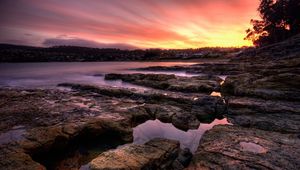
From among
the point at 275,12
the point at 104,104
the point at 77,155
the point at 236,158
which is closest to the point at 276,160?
the point at 236,158

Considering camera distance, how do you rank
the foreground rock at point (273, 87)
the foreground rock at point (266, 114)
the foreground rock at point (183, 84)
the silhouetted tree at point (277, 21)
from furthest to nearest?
the silhouetted tree at point (277, 21), the foreground rock at point (183, 84), the foreground rock at point (273, 87), the foreground rock at point (266, 114)

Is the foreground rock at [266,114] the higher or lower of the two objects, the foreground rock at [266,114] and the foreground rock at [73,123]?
the higher

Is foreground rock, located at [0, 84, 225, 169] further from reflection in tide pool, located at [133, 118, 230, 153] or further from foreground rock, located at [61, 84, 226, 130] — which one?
reflection in tide pool, located at [133, 118, 230, 153]

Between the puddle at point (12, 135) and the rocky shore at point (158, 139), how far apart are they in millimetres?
35

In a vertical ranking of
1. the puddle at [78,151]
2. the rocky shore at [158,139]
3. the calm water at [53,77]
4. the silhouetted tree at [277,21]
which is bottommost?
the calm water at [53,77]

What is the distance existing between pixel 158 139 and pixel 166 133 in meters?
2.39

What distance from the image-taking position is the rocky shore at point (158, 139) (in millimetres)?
6773

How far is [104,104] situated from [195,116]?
5.52m

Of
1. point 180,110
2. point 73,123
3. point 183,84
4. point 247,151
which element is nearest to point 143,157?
point 247,151

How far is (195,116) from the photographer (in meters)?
12.2

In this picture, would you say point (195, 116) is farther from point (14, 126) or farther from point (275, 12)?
point (275, 12)

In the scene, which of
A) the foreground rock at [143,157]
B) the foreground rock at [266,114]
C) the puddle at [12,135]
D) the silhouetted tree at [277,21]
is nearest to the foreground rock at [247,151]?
the foreground rock at [143,157]

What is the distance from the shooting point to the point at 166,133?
10.8 metres

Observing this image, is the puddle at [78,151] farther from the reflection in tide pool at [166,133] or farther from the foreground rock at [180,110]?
the foreground rock at [180,110]
